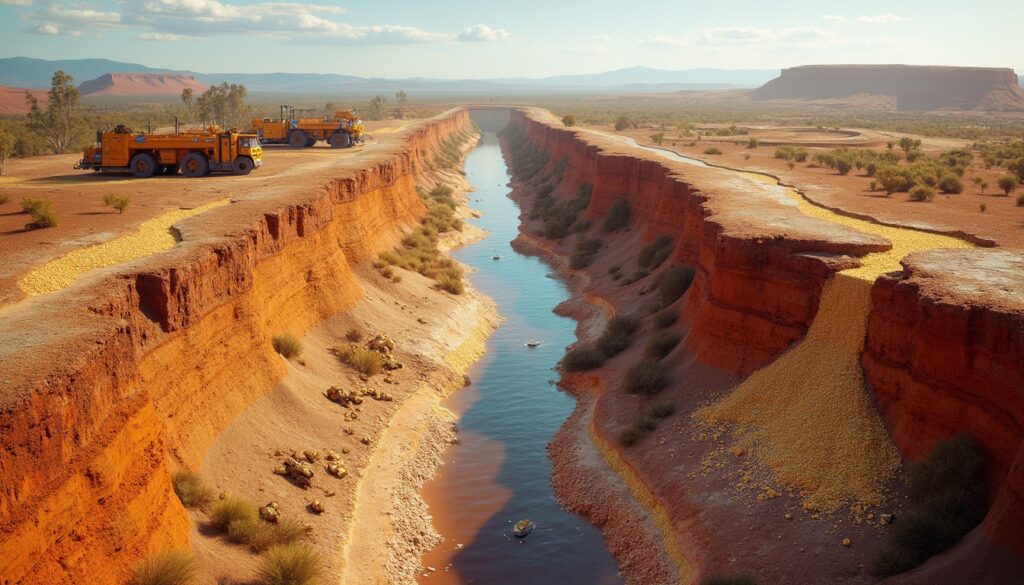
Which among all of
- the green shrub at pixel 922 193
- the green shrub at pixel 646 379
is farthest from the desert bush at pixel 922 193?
the green shrub at pixel 646 379

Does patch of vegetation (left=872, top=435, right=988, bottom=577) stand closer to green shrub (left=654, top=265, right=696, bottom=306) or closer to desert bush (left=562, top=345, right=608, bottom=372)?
desert bush (left=562, top=345, right=608, bottom=372)

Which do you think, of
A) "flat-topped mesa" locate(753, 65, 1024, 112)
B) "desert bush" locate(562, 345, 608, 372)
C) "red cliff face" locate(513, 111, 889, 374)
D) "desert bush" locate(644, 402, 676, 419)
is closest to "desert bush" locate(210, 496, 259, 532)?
"desert bush" locate(644, 402, 676, 419)

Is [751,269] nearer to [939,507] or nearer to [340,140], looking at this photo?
[939,507]

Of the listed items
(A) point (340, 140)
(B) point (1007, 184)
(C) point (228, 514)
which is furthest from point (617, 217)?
(C) point (228, 514)

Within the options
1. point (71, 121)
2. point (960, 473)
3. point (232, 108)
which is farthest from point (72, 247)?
point (232, 108)

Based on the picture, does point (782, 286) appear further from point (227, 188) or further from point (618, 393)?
point (227, 188)

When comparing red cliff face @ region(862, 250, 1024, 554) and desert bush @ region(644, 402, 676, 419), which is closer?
red cliff face @ region(862, 250, 1024, 554)
